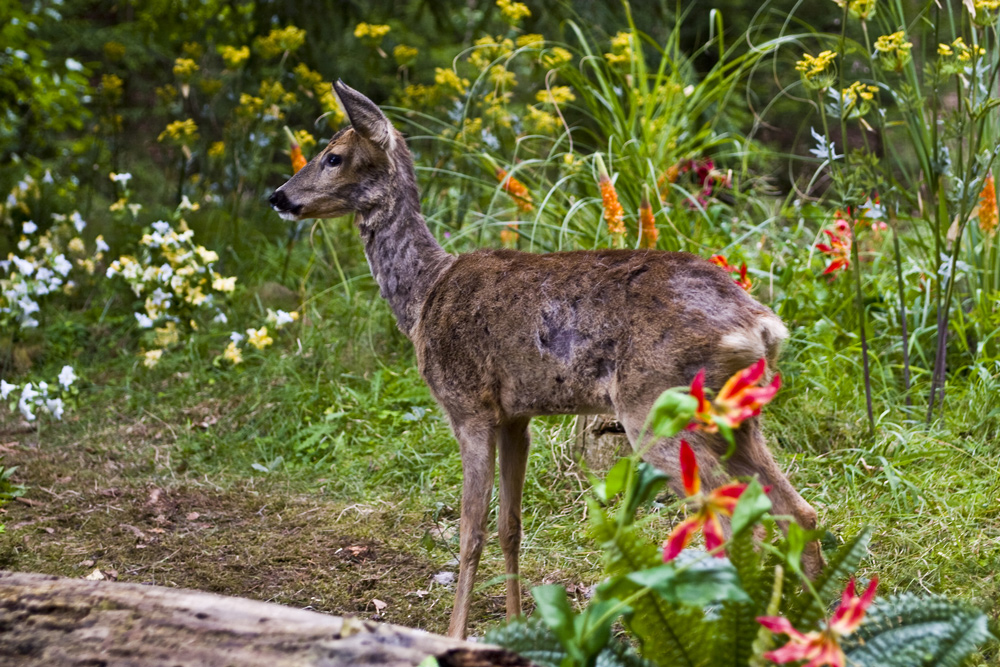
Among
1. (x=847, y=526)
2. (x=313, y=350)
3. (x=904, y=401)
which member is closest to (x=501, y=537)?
(x=847, y=526)

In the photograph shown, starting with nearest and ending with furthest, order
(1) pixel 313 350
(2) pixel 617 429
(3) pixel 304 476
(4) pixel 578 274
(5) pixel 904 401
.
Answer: (4) pixel 578 274 < (2) pixel 617 429 < (5) pixel 904 401 < (3) pixel 304 476 < (1) pixel 313 350

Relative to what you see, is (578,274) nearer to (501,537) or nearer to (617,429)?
(501,537)

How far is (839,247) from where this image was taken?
18.0ft

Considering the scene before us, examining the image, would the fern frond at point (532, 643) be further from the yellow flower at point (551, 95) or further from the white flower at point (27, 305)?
the white flower at point (27, 305)

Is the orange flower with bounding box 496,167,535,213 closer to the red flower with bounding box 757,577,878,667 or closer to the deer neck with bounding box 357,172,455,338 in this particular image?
the deer neck with bounding box 357,172,455,338

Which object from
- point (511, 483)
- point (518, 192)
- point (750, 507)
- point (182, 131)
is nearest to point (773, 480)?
point (511, 483)

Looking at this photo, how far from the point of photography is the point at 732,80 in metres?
6.10

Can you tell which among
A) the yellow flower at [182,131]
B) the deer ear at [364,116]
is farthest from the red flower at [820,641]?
the yellow flower at [182,131]

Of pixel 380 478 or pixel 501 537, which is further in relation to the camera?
pixel 380 478

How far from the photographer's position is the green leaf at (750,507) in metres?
2.05

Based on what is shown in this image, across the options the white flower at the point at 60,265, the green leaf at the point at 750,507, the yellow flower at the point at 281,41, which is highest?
the yellow flower at the point at 281,41

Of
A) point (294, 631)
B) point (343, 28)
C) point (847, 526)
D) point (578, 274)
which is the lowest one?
point (847, 526)

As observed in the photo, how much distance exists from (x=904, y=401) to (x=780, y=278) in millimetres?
1006

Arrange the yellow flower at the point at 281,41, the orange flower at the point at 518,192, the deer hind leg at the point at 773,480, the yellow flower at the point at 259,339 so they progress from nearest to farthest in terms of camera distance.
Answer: the deer hind leg at the point at 773,480, the orange flower at the point at 518,192, the yellow flower at the point at 259,339, the yellow flower at the point at 281,41
